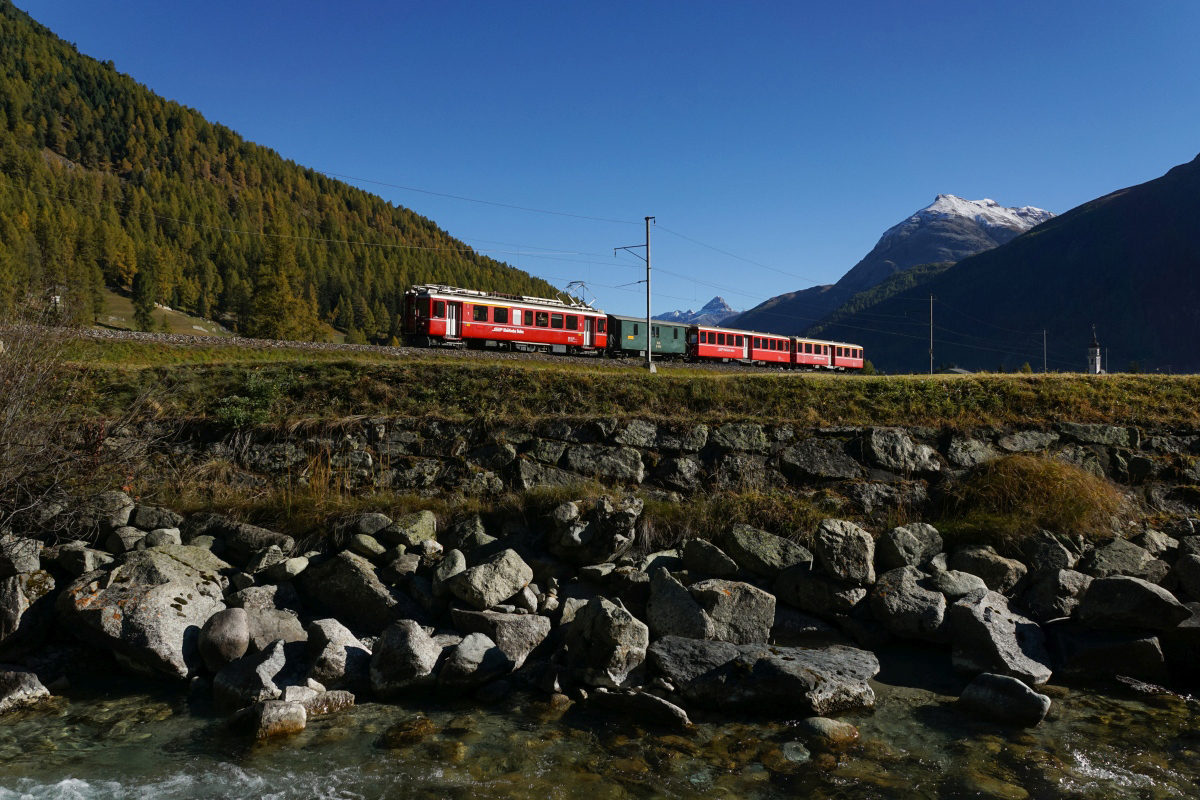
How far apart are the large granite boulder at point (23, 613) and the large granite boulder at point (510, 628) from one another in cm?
486

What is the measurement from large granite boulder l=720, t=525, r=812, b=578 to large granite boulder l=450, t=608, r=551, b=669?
291 cm

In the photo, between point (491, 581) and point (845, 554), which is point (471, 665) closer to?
point (491, 581)

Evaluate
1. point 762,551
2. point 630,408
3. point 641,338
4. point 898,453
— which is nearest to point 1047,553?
point 898,453

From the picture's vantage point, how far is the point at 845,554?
364 inches

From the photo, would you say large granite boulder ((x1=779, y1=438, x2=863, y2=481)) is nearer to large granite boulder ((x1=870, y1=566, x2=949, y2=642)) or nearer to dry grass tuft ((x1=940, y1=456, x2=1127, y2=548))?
dry grass tuft ((x1=940, y1=456, x2=1127, y2=548))

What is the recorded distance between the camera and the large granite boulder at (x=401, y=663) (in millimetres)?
7430

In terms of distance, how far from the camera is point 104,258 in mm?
111000

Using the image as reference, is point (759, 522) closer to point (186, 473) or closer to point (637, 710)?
point (637, 710)

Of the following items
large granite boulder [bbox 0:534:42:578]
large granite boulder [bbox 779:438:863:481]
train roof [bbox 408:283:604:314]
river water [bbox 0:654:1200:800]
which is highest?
train roof [bbox 408:283:604:314]

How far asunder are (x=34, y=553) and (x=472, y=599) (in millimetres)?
5985

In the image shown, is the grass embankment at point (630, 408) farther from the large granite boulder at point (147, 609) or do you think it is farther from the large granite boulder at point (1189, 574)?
the large granite boulder at point (147, 609)

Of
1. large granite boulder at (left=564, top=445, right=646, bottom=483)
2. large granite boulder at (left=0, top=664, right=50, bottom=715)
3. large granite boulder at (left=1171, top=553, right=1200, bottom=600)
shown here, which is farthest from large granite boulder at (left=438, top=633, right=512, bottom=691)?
large granite boulder at (left=1171, top=553, right=1200, bottom=600)

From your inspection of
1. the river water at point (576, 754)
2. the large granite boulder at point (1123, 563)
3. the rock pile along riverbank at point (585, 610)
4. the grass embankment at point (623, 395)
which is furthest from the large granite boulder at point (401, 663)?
the large granite boulder at point (1123, 563)

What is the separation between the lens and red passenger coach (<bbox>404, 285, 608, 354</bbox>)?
2792cm
